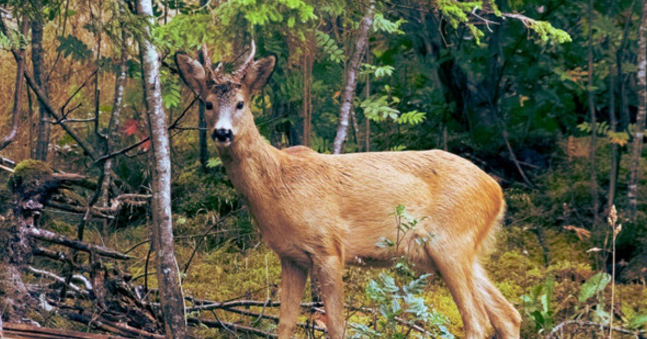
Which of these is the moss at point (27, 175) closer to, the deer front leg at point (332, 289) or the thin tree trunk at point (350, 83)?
the deer front leg at point (332, 289)

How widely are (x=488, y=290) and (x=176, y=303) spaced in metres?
2.38

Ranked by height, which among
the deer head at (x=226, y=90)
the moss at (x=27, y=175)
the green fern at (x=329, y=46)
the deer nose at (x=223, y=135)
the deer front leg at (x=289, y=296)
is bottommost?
the deer front leg at (x=289, y=296)

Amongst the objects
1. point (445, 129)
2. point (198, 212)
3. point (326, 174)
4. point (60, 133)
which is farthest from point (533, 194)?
point (60, 133)

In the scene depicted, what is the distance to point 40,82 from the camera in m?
9.34

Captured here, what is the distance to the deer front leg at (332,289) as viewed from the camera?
5891 millimetres

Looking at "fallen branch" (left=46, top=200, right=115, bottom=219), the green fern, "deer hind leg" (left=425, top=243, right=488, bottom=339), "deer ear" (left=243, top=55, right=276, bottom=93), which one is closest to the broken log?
"fallen branch" (left=46, top=200, right=115, bottom=219)

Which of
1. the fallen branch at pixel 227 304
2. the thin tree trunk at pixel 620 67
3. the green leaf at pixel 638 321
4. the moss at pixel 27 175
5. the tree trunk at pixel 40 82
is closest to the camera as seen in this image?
the moss at pixel 27 175

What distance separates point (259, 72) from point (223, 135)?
21.1 inches

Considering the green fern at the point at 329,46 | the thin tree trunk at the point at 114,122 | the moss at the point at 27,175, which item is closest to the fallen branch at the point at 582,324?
the green fern at the point at 329,46

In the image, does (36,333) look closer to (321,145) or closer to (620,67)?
(321,145)

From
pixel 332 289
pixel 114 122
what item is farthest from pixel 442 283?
pixel 114 122

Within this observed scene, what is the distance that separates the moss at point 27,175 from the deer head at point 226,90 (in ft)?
4.42

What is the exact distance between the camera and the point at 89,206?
645 cm

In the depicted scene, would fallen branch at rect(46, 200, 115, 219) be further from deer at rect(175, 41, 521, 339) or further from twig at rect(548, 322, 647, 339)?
twig at rect(548, 322, 647, 339)
